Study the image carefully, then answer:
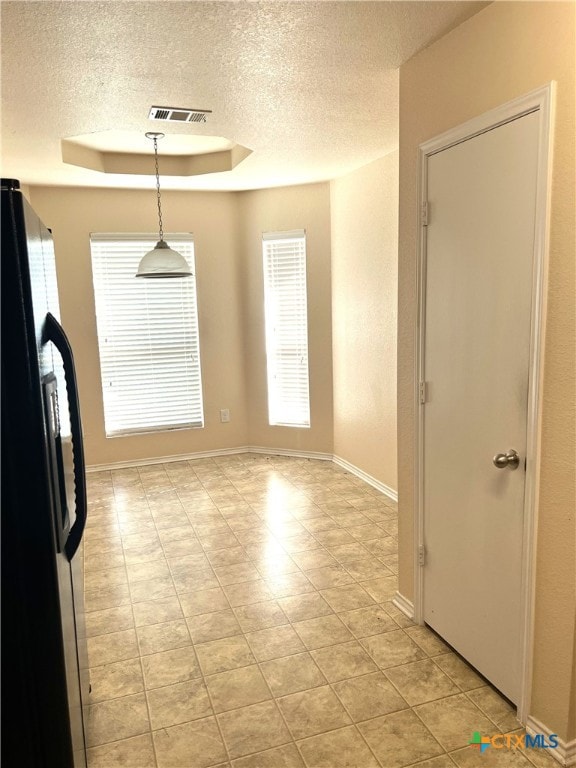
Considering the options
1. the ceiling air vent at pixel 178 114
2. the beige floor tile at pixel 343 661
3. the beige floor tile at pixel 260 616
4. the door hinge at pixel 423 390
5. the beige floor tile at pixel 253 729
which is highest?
the ceiling air vent at pixel 178 114

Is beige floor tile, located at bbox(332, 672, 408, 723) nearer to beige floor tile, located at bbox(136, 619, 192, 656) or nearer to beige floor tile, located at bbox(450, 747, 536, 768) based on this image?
beige floor tile, located at bbox(450, 747, 536, 768)

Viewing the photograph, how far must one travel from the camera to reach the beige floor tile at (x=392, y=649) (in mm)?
2541

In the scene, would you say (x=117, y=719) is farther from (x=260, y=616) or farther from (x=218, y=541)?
(x=218, y=541)

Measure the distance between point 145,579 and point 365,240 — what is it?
302 centimetres

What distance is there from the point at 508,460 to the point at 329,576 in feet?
5.23

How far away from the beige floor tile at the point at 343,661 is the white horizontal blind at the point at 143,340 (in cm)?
Result: 347

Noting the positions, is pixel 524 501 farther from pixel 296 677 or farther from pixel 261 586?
pixel 261 586

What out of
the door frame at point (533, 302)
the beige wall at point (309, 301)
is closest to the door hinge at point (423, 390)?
the door frame at point (533, 302)

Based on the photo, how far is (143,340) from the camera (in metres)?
5.51

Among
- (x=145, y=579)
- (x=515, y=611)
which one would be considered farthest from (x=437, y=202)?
(x=145, y=579)

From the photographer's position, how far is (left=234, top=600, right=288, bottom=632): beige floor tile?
286cm

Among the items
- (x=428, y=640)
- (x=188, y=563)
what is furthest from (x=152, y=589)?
(x=428, y=640)

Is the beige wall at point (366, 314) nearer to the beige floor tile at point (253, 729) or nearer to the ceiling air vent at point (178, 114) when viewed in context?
the ceiling air vent at point (178, 114)

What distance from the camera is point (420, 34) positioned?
2.29m
